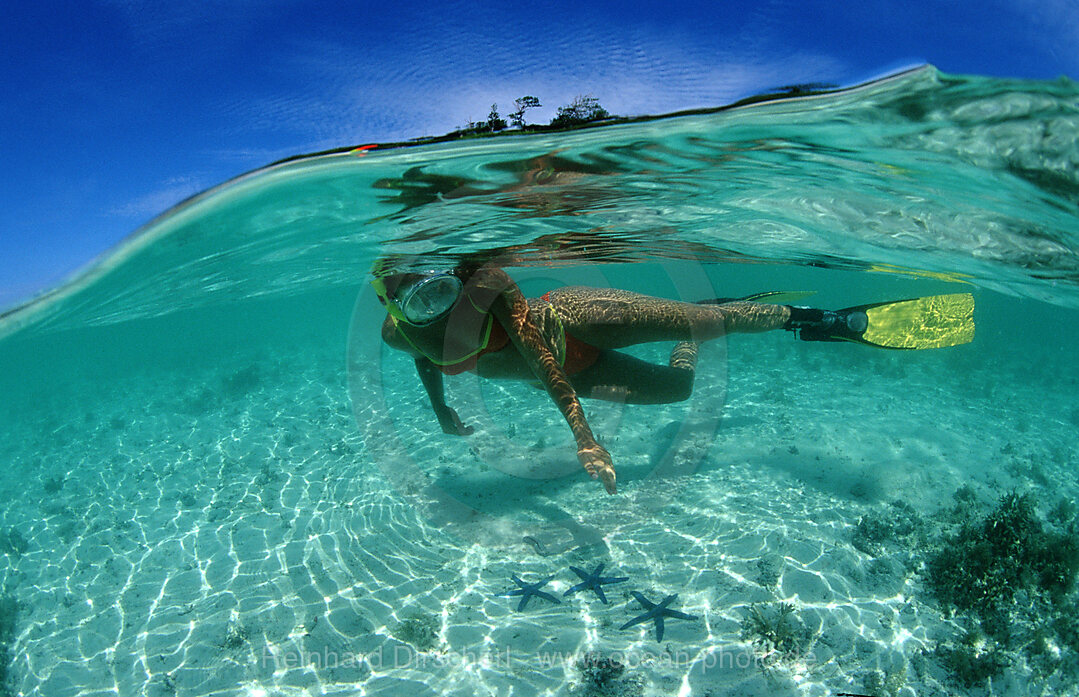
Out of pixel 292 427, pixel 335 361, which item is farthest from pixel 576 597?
pixel 335 361

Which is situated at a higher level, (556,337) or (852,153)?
(852,153)

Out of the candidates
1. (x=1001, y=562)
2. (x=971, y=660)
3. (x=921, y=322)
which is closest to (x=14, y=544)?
(x=971, y=660)

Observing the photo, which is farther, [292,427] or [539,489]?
[292,427]

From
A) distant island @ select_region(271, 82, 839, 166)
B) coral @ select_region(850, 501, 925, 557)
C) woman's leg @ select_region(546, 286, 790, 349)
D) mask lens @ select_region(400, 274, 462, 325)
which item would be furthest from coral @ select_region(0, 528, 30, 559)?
coral @ select_region(850, 501, 925, 557)

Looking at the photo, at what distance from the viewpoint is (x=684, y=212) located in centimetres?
974

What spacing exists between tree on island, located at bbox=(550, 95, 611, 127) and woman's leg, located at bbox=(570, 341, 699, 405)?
2930mm

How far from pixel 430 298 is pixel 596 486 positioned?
557 cm

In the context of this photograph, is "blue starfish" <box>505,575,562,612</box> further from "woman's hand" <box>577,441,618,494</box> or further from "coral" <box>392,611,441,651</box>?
"woman's hand" <box>577,441,618,494</box>

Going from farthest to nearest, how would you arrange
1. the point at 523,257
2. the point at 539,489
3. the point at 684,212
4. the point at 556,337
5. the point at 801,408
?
the point at 523,257
the point at 801,408
the point at 684,212
the point at 539,489
the point at 556,337

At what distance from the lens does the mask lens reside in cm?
479

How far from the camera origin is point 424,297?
15.9 ft

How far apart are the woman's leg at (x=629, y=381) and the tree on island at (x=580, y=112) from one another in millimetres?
2930

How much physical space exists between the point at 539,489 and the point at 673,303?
14.5ft

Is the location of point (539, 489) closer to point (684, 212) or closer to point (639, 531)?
point (639, 531)
